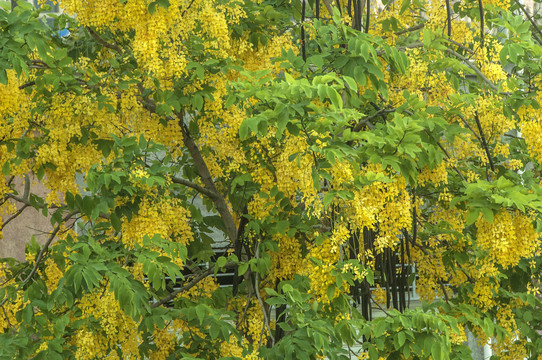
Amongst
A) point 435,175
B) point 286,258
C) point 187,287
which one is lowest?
point 187,287

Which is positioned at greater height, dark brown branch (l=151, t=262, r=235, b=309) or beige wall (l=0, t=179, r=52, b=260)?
beige wall (l=0, t=179, r=52, b=260)

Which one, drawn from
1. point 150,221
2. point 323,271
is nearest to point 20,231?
point 150,221

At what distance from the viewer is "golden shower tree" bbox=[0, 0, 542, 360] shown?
4238 millimetres

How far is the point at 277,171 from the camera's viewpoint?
4750mm

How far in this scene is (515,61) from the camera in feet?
14.4

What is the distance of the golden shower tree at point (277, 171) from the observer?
4238 mm

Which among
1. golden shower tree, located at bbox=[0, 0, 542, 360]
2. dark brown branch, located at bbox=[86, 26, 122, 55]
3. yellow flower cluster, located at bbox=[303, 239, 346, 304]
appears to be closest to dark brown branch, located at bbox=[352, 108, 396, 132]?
golden shower tree, located at bbox=[0, 0, 542, 360]

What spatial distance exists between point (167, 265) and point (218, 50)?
136 centimetres

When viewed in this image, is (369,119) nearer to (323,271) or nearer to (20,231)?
(323,271)

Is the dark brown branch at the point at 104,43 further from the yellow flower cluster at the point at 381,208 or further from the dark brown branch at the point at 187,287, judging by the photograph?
the yellow flower cluster at the point at 381,208

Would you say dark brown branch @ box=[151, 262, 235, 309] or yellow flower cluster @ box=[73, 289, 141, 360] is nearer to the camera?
yellow flower cluster @ box=[73, 289, 141, 360]

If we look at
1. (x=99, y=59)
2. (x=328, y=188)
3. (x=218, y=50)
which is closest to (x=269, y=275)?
(x=328, y=188)

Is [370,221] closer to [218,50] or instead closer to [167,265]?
[167,265]

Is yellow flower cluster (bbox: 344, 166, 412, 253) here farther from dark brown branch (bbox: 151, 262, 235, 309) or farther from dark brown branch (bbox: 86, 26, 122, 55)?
dark brown branch (bbox: 86, 26, 122, 55)
